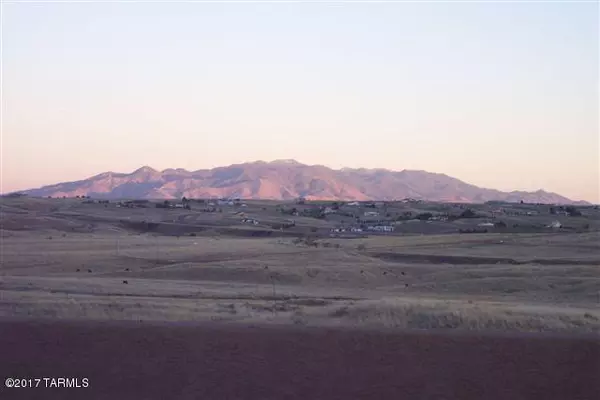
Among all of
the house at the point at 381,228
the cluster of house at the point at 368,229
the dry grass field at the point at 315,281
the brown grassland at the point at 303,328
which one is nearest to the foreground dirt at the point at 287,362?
the brown grassland at the point at 303,328

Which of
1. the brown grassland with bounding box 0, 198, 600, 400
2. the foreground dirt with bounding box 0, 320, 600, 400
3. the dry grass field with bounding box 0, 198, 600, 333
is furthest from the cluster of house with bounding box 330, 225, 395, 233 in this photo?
the foreground dirt with bounding box 0, 320, 600, 400

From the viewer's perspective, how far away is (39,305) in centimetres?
2141

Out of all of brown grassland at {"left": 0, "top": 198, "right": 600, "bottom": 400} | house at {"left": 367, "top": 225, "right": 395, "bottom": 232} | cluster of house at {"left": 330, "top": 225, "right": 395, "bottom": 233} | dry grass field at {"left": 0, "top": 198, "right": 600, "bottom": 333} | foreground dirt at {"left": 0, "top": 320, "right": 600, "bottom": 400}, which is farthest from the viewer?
house at {"left": 367, "top": 225, "right": 395, "bottom": 232}

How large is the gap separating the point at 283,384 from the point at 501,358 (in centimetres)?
423

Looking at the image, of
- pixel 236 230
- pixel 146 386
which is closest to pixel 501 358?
pixel 146 386

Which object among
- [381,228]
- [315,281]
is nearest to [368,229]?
[381,228]

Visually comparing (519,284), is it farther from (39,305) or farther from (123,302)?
(39,305)

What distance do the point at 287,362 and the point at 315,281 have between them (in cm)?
1996

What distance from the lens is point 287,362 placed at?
1479 centimetres

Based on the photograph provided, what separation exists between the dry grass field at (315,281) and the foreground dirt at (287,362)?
2386 mm

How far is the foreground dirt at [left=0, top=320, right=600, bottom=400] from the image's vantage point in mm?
13570

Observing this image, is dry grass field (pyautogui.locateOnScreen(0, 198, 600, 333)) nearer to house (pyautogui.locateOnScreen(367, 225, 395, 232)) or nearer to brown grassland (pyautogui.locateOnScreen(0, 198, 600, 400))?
brown grassland (pyautogui.locateOnScreen(0, 198, 600, 400))

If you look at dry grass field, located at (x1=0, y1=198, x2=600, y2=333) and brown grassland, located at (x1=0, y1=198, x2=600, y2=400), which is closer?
brown grassland, located at (x1=0, y1=198, x2=600, y2=400)

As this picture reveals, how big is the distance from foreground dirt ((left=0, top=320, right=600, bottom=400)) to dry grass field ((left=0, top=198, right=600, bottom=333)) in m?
2.39
